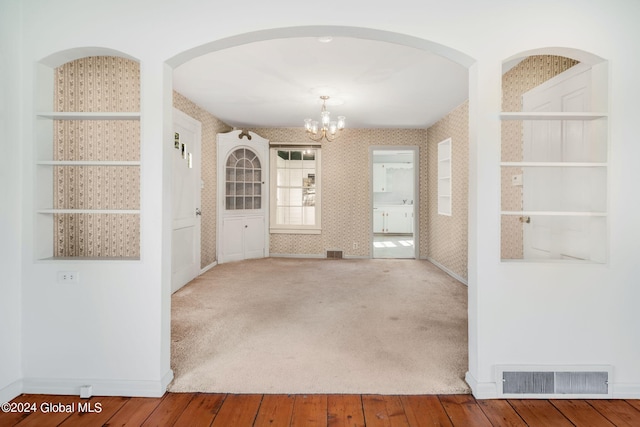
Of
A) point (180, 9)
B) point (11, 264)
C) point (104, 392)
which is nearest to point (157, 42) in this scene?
point (180, 9)

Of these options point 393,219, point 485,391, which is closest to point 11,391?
point 485,391

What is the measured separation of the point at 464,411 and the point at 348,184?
17.9 ft

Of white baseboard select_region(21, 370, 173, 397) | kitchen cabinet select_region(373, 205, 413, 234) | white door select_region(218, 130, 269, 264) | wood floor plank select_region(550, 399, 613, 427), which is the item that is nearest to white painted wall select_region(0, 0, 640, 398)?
white baseboard select_region(21, 370, 173, 397)

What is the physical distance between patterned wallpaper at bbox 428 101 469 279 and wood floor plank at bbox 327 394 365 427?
11.3 feet

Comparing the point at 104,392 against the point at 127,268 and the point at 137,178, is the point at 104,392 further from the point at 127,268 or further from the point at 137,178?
the point at 137,178

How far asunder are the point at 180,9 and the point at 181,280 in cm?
349

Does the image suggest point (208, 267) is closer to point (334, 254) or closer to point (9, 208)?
point (334, 254)

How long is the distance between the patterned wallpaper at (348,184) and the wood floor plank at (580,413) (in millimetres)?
5057

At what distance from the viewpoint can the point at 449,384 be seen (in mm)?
2283

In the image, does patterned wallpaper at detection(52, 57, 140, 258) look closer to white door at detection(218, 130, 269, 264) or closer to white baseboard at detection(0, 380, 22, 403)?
white baseboard at detection(0, 380, 22, 403)

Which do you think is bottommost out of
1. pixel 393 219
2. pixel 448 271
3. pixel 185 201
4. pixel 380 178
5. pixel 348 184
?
pixel 448 271

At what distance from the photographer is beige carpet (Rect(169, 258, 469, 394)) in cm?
232

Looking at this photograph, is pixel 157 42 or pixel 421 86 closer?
pixel 157 42

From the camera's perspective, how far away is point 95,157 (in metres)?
3.07
